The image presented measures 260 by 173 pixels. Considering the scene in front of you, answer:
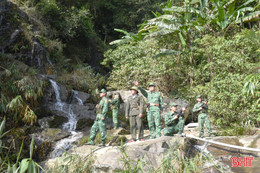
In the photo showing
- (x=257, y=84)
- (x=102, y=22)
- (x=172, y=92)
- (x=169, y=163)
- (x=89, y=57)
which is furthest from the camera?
(x=102, y=22)

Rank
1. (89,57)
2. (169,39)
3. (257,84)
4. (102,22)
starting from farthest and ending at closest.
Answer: (102,22) → (89,57) → (169,39) → (257,84)

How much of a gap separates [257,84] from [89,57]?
13.7 meters

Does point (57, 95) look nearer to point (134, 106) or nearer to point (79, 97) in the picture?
point (79, 97)

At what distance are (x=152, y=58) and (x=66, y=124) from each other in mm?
5717

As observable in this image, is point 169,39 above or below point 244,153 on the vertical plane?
above

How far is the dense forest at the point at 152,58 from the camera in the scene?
8.04m

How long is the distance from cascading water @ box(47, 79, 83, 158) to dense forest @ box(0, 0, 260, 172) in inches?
29.1

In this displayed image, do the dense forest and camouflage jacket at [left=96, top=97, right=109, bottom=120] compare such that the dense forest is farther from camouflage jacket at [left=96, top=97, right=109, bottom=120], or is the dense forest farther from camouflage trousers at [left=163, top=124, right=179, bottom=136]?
camouflage jacket at [left=96, top=97, right=109, bottom=120]

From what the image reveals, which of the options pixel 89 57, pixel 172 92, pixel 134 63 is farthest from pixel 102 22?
pixel 172 92

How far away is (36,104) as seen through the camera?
9734 mm

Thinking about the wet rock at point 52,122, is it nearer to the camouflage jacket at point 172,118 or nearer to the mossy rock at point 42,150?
the mossy rock at point 42,150

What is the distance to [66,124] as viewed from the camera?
31.5 feet

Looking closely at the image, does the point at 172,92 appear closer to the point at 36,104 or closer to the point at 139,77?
the point at 139,77

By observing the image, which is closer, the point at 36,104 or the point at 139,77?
the point at 36,104
